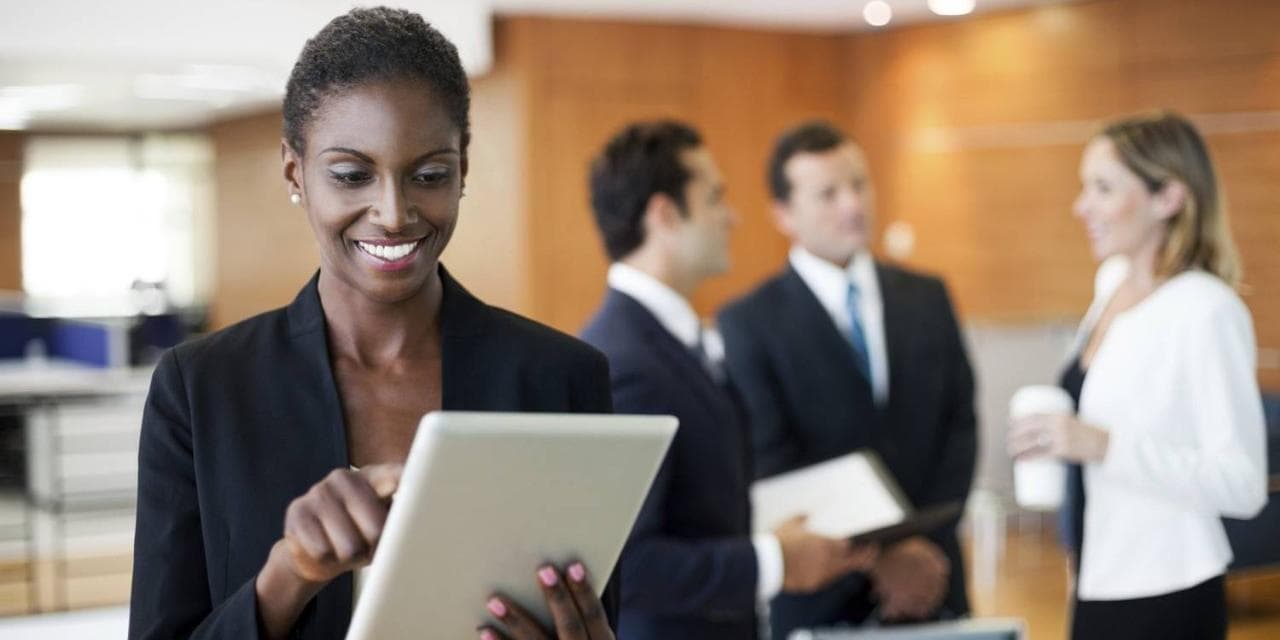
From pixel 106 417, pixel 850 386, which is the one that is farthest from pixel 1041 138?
pixel 850 386

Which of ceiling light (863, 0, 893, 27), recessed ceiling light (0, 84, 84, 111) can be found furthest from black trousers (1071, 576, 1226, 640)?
recessed ceiling light (0, 84, 84, 111)

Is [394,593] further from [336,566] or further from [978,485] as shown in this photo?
[978,485]

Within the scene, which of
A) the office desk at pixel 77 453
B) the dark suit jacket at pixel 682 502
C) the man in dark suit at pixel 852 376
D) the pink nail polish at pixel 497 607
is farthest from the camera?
the office desk at pixel 77 453

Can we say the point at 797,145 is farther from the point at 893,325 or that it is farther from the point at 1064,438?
the point at 1064,438

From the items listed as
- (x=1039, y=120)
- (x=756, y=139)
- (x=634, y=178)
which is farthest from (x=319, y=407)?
(x=756, y=139)

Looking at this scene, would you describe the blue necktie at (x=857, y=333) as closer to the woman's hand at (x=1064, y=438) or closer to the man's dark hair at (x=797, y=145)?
the man's dark hair at (x=797, y=145)

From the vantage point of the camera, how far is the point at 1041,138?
31.0ft

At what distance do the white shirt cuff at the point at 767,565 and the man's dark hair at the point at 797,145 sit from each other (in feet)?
3.94

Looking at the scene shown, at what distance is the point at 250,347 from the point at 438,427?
1.18 feet

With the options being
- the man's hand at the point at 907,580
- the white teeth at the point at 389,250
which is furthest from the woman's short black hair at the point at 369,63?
the man's hand at the point at 907,580

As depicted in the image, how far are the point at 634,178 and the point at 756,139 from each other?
27.6 feet

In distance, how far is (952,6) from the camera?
31.9 ft

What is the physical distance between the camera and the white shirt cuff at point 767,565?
7.89ft

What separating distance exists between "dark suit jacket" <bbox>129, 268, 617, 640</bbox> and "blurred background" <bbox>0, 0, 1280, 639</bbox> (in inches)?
210
